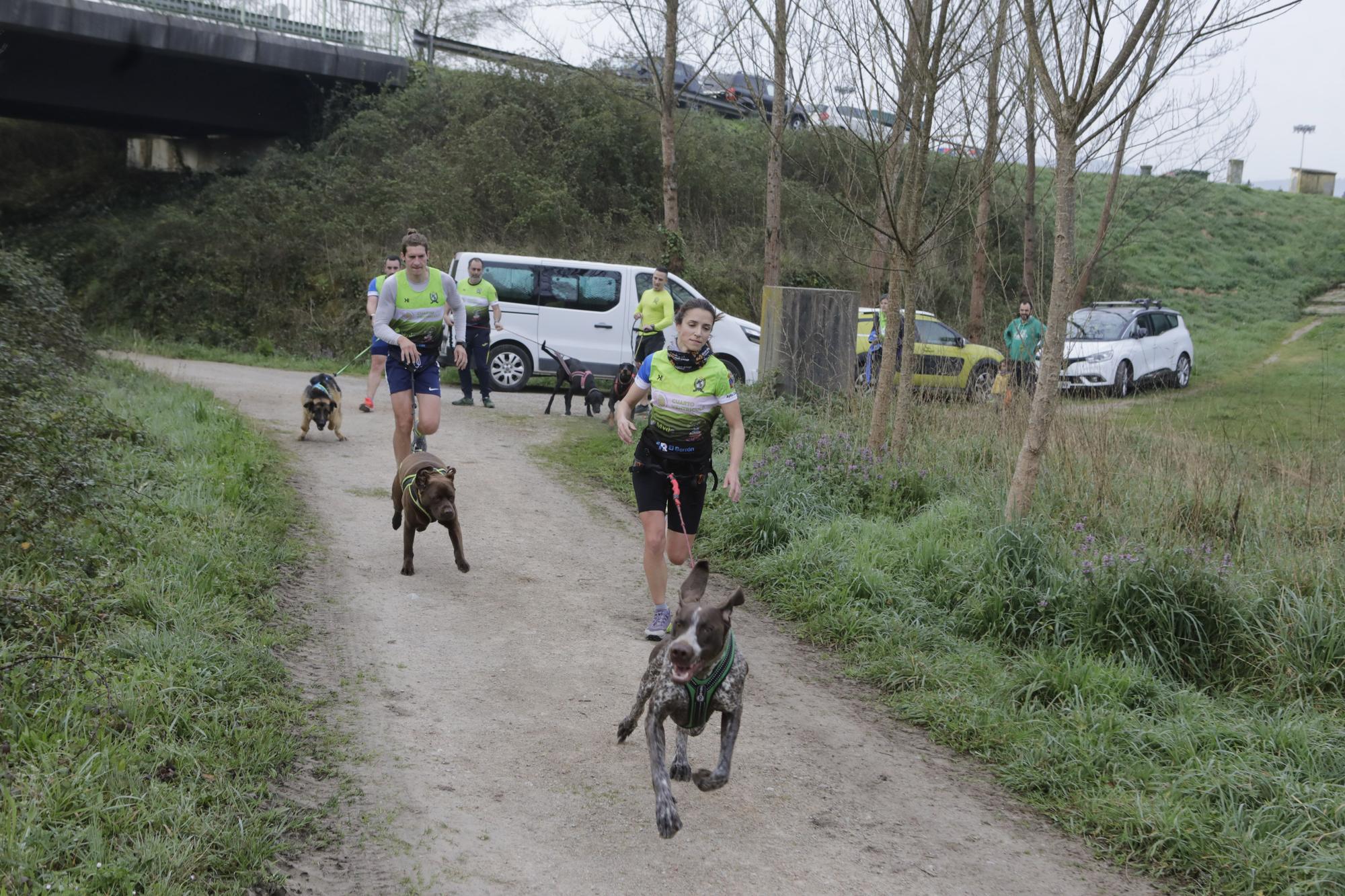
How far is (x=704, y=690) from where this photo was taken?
421 centimetres

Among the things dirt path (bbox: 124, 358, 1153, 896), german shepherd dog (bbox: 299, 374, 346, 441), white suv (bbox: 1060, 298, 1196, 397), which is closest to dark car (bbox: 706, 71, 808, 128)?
dirt path (bbox: 124, 358, 1153, 896)

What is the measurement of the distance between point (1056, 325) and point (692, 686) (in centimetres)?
387

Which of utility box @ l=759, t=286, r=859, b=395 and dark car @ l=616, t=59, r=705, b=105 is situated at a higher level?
dark car @ l=616, t=59, r=705, b=105

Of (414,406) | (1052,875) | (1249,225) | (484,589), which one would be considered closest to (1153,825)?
(1052,875)

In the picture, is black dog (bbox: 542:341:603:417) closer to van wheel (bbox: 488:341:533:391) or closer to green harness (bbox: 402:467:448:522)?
van wheel (bbox: 488:341:533:391)

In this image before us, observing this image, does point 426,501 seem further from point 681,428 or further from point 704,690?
point 704,690

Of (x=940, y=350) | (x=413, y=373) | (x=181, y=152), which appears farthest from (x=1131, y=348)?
(x=181, y=152)

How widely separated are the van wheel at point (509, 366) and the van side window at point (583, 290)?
38.2 inches

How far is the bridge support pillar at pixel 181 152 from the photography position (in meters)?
29.9

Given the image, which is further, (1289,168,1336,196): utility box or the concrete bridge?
(1289,168,1336,196): utility box

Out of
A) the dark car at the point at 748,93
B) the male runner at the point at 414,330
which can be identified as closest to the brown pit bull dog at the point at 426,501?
the male runner at the point at 414,330

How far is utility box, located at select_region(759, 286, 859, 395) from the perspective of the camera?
1349 cm

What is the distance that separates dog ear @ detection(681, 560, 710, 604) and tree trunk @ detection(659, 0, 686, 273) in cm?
1574

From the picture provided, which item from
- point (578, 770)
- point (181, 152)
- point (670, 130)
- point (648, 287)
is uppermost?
point (181, 152)
